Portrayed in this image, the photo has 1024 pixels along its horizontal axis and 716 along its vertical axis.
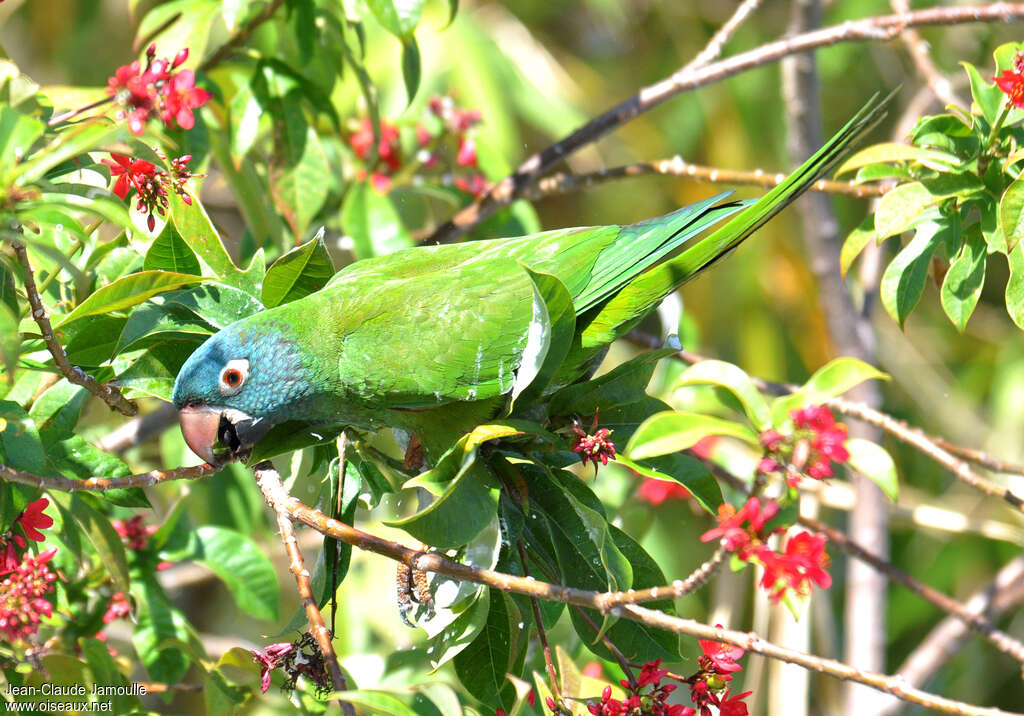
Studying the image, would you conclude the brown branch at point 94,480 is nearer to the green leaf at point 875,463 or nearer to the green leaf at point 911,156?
the green leaf at point 875,463

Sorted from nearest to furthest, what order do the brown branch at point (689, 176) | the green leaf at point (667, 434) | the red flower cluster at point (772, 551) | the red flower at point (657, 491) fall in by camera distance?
the red flower cluster at point (772, 551) < the green leaf at point (667, 434) < the brown branch at point (689, 176) < the red flower at point (657, 491)

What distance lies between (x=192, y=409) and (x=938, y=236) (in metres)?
1.32

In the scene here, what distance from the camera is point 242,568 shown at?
6.75 ft

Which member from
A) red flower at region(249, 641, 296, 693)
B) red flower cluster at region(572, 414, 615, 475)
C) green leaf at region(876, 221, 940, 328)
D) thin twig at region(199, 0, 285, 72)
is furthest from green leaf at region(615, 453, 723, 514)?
thin twig at region(199, 0, 285, 72)

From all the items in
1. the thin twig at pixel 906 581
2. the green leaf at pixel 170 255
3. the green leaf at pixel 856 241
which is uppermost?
the green leaf at pixel 170 255

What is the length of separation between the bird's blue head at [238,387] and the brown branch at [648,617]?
402 mm

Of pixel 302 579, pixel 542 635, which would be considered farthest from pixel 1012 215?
pixel 302 579

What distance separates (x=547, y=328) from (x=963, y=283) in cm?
79

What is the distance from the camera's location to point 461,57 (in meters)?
4.17

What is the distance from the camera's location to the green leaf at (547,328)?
1.27 m

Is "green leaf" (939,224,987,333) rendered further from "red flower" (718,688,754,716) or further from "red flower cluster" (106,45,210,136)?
"red flower cluster" (106,45,210,136)

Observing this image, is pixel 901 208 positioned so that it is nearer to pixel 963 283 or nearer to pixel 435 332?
pixel 963 283

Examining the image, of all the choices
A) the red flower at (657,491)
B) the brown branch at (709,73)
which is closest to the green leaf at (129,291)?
the brown branch at (709,73)

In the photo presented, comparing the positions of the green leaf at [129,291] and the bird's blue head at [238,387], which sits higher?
the green leaf at [129,291]
